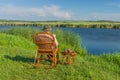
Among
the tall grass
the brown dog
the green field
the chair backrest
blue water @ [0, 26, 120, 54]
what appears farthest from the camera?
blue water @ [0, 26, 120, 54]

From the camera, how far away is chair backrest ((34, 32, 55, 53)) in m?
12.6

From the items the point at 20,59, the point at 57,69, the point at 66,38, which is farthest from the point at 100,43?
the point at 57,69

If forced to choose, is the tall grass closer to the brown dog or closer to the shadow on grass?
the shadow on grass

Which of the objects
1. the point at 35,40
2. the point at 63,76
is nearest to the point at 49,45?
the point at 35,40

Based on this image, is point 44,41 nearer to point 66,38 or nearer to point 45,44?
point 45,44

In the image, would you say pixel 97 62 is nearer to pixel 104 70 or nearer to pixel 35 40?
pixel 104 70

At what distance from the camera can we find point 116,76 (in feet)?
43.6

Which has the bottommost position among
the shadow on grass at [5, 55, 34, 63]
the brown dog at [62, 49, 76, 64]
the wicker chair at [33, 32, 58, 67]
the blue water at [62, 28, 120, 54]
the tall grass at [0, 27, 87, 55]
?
the blue water at [62, 28, 120, 54]

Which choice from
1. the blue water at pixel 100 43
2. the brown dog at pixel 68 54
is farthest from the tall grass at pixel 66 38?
the brown dog at pixel 68 54

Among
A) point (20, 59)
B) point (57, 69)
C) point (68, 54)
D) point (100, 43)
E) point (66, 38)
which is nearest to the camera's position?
point (57, 69)

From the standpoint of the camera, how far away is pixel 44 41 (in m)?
12.6

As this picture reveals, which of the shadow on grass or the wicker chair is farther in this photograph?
the shadow on grass

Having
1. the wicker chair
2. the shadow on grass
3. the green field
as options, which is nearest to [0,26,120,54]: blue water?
the green field

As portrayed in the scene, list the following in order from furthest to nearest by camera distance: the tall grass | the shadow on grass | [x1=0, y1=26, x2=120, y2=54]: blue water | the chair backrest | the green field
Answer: [x1=0, y1=26, x2=120, y2=54]: blue water, the tall grass, the shadow on grass, the chair backrest, the green field
